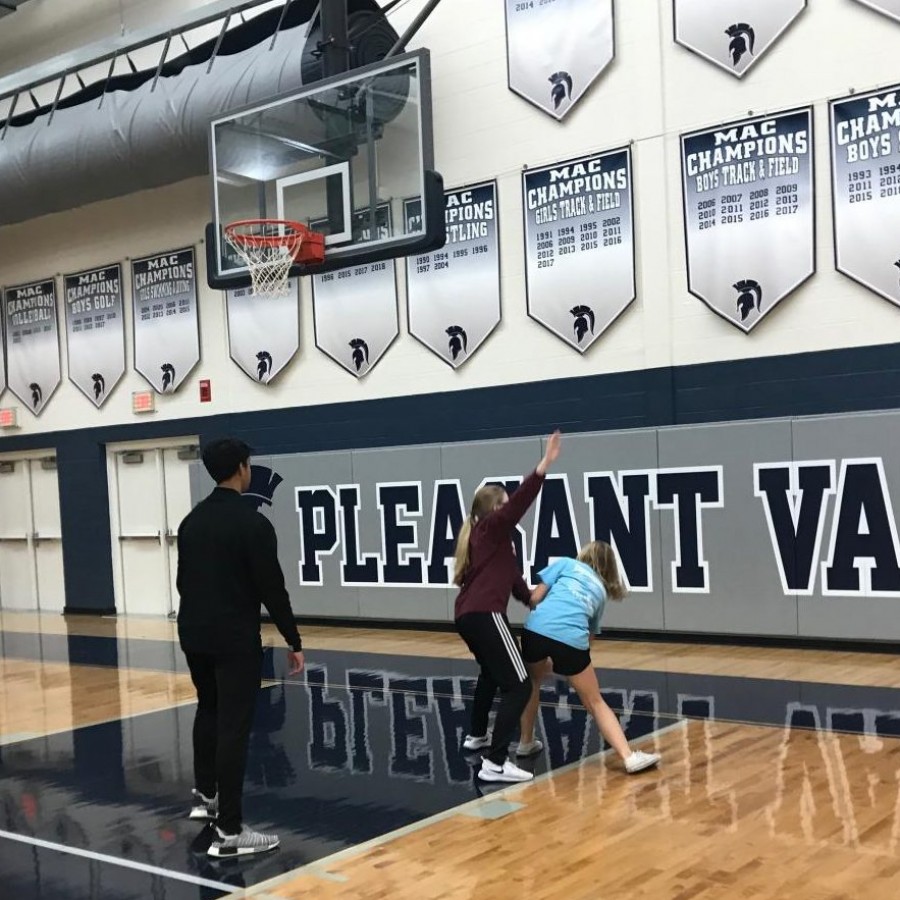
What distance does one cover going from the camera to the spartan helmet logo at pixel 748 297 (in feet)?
33.3

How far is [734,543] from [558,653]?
4.50 meters

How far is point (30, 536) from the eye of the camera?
16812mm

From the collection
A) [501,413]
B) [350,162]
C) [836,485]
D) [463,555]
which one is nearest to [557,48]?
[350,162]

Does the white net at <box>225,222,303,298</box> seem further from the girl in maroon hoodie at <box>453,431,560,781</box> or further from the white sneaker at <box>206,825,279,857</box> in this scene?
the white sneaker at <box>206,825,279,857</box>

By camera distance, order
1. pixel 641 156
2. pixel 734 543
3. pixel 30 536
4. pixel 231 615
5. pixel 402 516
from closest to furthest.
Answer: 1. pixel 231 615
2. pixel 734 543
3. pixel 641 156
4. pixel 402 516
5. pixel 30 536

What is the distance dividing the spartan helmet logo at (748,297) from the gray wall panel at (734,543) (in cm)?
123

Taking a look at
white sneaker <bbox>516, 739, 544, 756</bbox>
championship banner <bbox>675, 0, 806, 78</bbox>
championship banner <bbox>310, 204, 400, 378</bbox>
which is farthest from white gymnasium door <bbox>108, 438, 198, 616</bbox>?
white sneaker <bbox>516, 739, 544, 756</bbox>

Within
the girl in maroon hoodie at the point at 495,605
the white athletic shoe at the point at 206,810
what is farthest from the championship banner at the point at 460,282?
the white athletic shoe at the point at 206,810

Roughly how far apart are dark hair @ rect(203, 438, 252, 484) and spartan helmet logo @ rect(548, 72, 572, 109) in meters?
7.69

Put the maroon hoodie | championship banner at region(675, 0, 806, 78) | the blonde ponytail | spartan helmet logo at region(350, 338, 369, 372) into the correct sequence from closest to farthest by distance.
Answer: the maroon hoodie, the blonde ponytail, championship banner at region(675, 0, 806, 78), spartan helmet logo at region(350, 338, 369, 372)

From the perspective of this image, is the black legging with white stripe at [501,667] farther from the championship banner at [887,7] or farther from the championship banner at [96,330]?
the championship banner at [96,330]

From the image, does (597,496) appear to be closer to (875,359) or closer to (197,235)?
(875,359)

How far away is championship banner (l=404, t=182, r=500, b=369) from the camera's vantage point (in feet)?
38.9

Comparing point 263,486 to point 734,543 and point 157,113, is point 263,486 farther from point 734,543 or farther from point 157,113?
point 734,543
